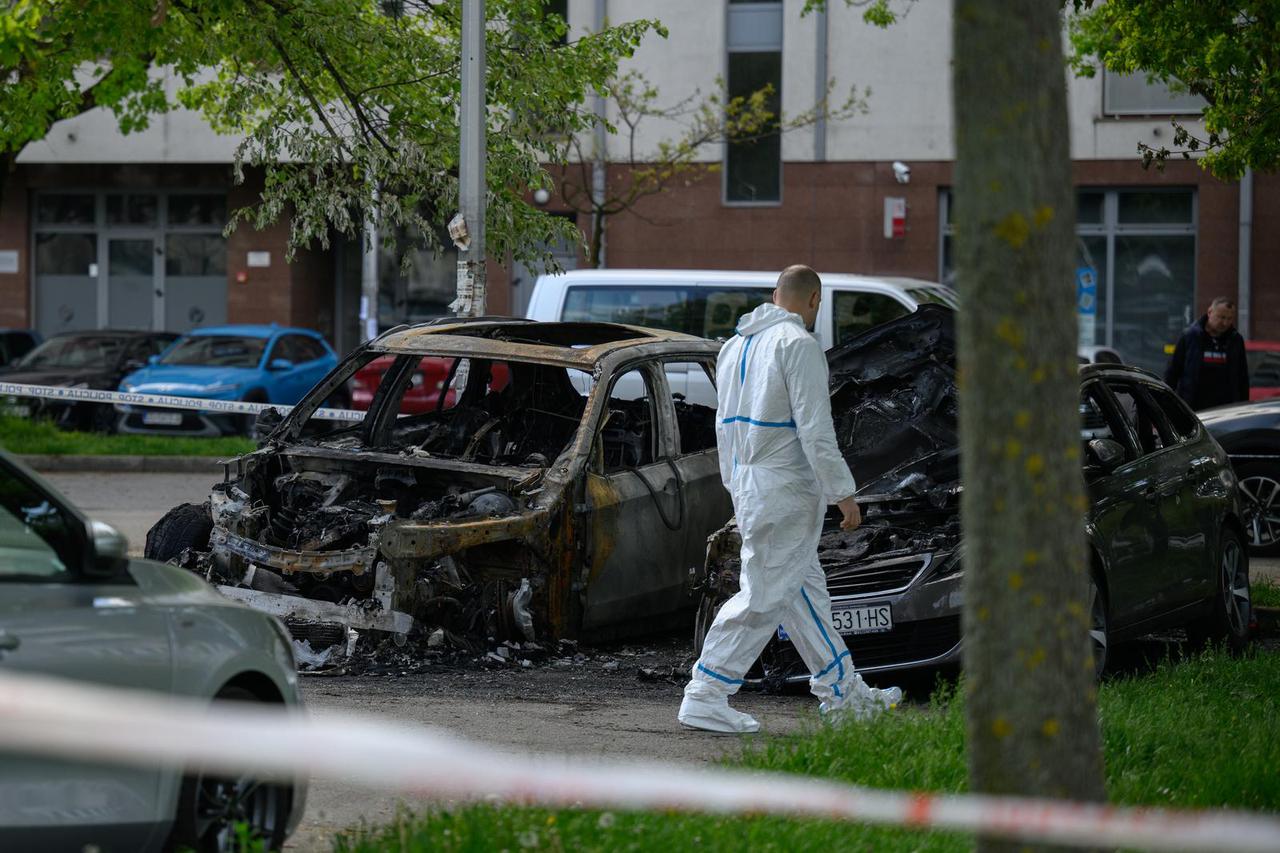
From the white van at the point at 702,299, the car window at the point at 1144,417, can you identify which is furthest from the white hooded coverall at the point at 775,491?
the white van at the point at 702,299

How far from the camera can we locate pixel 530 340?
9875 mm

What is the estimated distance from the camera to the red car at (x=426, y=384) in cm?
994

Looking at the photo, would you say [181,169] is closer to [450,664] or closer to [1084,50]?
[1084,50]

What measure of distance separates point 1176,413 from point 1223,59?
3.47m

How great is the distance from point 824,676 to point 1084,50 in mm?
14649

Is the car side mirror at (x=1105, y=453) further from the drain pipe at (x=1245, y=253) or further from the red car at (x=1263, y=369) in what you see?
the drain pipe at (x=1245, y=253)

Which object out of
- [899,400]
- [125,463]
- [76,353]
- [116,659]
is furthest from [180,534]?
[76,353]

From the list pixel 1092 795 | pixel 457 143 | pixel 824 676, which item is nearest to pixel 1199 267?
pixel 457 143

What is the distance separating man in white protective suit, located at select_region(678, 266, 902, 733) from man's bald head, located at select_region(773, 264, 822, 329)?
8cm

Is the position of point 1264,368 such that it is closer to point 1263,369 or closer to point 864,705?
point 1263,369

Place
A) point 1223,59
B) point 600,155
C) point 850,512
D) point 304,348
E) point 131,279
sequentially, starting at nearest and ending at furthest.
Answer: point 850,512 → point 1223,59 → point 304,348 → point 600,155 → point 131,279

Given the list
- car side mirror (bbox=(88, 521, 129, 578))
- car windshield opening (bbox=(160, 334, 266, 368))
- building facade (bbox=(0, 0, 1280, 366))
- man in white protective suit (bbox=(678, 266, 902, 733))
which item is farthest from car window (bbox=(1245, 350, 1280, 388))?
car side mirror (bbox=(88, 521, 129, 578))

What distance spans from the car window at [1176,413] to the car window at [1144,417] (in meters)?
0.13

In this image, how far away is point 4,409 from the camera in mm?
20375
